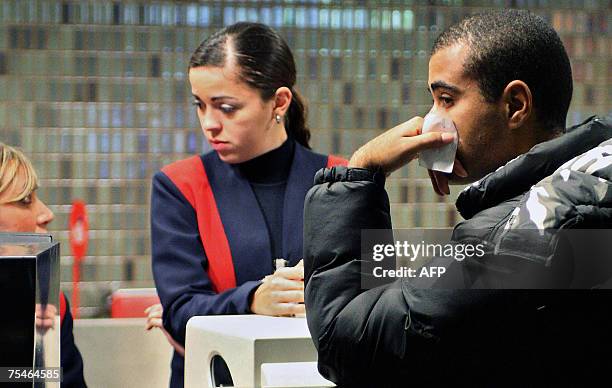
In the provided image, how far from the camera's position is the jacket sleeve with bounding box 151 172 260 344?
1384mm

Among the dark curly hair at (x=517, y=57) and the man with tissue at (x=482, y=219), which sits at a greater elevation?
the dark curly hair at (x=517, y=57)

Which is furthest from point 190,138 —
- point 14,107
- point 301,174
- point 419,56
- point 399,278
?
point 399,278

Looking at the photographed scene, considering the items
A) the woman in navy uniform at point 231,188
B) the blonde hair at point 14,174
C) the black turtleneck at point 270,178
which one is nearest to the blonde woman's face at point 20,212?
the blonde hair at point 14,174

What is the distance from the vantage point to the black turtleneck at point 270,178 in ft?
5.00

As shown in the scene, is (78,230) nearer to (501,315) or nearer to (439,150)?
(439,150)

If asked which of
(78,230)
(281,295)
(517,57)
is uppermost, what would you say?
(517,57)

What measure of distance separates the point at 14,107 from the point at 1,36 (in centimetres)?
16

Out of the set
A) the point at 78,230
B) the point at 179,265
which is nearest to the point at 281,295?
the point at 179,265

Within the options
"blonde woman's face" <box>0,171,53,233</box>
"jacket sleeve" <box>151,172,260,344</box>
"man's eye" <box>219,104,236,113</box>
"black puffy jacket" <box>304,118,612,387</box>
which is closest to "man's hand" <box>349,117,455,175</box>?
"black puffy jacket" <box>304,118,612,387</box>

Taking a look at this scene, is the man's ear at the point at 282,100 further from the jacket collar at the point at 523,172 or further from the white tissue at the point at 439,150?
the jacket collar at the point at 523,172

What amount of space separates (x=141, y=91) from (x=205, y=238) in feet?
2.78

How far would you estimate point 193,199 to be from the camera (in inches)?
58.2

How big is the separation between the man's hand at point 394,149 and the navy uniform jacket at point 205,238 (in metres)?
0.44

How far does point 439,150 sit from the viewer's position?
98 centimetres
